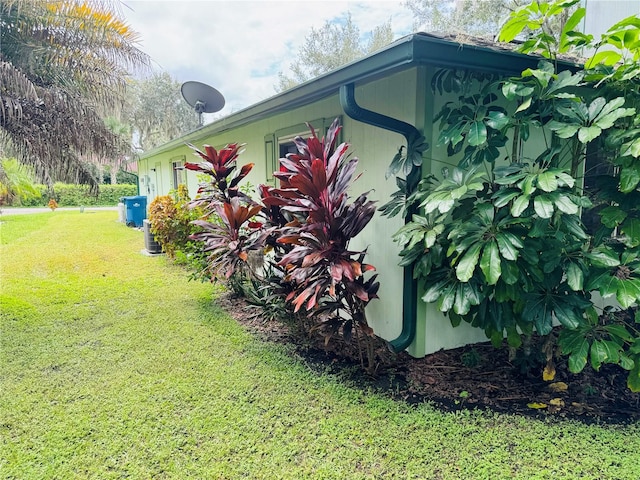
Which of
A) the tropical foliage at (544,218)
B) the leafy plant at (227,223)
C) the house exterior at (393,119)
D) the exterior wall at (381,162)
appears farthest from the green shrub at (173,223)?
the tropical foliage at (544,218)

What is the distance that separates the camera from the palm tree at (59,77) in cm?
470

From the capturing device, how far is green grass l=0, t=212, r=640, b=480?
2270 millimetres

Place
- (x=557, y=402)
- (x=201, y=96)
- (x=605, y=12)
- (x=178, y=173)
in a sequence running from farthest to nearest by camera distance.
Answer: (x=178, y=173)
(x=201, y=96)
(x=605, y=12)
(x=557, y=402)

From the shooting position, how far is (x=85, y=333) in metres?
4.32

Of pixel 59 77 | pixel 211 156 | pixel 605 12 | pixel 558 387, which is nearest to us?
pixel 558 387

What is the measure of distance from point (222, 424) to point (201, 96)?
8.70 metres

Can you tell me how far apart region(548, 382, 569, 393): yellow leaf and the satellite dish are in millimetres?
9232

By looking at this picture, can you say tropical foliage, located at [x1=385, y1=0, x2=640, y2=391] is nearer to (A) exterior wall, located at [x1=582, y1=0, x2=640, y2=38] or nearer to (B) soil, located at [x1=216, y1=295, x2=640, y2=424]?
(B) soil, located at [x1=216, y1=295, x2=640, y2=424]

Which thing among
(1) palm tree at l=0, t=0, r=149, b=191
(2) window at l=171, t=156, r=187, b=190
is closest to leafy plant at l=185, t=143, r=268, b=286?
Answer: (1) palm tree at l=0, t=0, r=149, b=191

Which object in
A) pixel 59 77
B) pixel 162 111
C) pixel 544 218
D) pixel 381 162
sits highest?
pixel 162 111

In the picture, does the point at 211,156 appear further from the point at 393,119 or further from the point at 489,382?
the point at 489,382

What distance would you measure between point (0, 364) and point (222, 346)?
6.53 ft

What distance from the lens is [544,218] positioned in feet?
7.70

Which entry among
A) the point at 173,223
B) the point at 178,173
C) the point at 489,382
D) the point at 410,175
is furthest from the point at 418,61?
the point at 178,173
